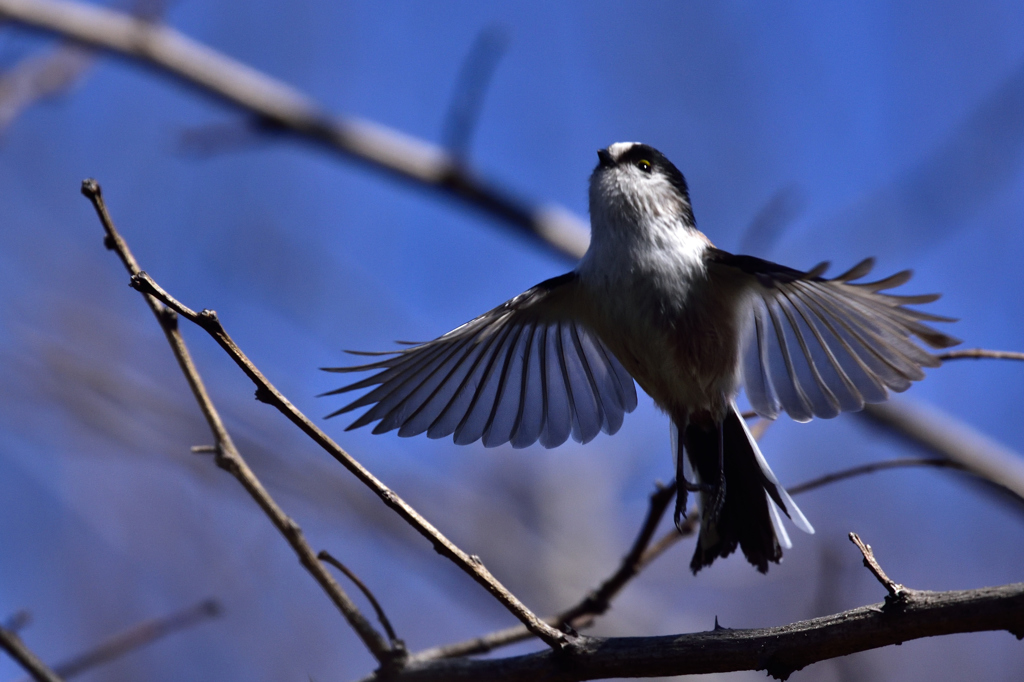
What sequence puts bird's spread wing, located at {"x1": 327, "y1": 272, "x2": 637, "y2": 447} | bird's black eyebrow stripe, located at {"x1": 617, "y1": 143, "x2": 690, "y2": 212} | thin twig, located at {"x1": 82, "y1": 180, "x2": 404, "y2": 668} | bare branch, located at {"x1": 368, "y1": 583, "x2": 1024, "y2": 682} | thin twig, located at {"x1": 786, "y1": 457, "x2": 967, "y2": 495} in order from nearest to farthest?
bare branch, located at {"x1": 368, "y1": 583, "x2": 1024, "y2": 682} → thin twig, located at {"x1": 82, "y1": 180, "x2": 404, "y2": 668} → thin twig, located at {"x1": 786, "y1": 457, "x2": 967, "y2": 495} → bird's spread wing, located at {"x1": 327, "y1": 272, "x2": 637, "y2": 447} → bird's black eyebrow stripe, located at {"x1": 617, "y1": 143, "x2": 690, "y2": 212}

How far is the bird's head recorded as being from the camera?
2057 millimetres

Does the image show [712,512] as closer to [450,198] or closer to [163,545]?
[450,198]

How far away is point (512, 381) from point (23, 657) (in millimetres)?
1275

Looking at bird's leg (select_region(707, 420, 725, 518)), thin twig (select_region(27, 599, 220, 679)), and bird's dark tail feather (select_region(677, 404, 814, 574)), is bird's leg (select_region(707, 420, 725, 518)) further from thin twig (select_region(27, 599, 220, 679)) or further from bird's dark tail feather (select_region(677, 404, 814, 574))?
thin twig (select_region(27, 599, 220, 679))

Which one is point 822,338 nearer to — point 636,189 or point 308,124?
point 636,189

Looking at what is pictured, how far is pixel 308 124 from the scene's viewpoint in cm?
375

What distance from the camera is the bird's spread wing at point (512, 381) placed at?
2.05 metres

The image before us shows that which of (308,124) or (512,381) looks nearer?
(512,381)

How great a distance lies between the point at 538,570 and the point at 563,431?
2.39 m

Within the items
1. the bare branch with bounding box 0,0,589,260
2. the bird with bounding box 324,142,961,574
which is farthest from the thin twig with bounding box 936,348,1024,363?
the bare branch with bounding box 0,0,589,260

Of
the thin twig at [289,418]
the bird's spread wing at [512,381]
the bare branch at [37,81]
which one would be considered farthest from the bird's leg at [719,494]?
the bare branch at [37,81]

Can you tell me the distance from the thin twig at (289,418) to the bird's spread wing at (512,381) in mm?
481

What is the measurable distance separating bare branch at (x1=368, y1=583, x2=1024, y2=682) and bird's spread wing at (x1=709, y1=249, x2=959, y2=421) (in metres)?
0.59

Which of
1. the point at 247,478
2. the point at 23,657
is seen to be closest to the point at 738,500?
the point at 247,478
